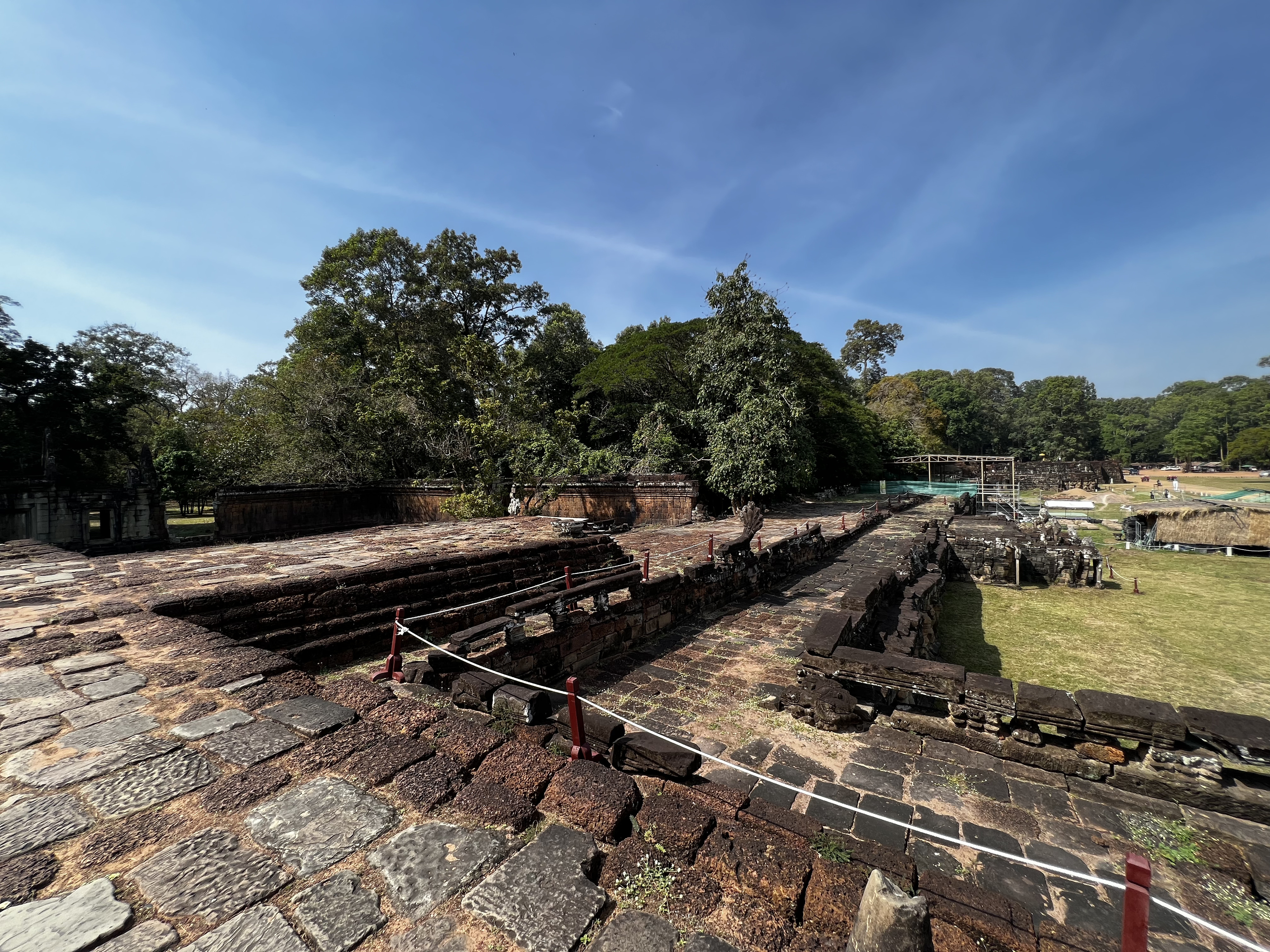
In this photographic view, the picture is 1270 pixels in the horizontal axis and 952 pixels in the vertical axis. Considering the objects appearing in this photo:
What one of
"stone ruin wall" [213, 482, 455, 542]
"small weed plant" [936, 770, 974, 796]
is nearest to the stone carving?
"small weed plant" [936, 770, 974, 796]

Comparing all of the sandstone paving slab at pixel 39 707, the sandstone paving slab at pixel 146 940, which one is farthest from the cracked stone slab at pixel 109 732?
the sandstone paving slab at pixel 146 940

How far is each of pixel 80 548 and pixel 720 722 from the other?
66.0 feet

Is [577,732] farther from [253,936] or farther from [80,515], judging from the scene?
[80,515]

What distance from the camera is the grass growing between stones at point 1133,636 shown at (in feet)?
23.4

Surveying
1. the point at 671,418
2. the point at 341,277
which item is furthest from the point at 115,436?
the point at 671,418

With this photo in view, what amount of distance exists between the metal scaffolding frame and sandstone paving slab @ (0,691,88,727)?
24838 mm

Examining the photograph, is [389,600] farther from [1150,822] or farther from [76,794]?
[1150,822]

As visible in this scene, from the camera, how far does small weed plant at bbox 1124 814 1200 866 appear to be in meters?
2.92

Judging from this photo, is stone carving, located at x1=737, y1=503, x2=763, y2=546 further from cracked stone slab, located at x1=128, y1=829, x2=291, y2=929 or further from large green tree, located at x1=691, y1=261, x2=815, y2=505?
cracked stone slab, located at x1=128, y1=829, x2=291, y2=929

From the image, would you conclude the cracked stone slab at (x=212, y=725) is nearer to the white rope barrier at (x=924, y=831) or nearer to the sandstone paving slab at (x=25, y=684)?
the sandstone paving slab at (x=25, y=684)

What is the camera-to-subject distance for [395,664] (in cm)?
457

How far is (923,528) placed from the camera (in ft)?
48.6

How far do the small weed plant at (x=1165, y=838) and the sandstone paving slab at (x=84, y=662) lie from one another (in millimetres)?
6729

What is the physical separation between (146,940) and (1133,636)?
1317cm
